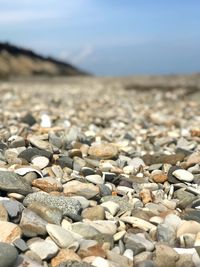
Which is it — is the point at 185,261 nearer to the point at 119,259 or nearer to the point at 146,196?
the point at 119,259

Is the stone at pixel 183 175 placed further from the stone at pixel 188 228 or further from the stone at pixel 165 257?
the stone at pixel 165 257

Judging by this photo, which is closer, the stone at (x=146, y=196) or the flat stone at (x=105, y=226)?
the flat stone at (x=105, y=226)

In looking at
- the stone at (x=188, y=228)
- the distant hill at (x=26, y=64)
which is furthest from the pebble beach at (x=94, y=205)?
the distant hill at (x=26, y=64)

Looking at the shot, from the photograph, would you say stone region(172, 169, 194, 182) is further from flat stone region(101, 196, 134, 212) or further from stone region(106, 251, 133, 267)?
stone region(106, 251, 133, 267)

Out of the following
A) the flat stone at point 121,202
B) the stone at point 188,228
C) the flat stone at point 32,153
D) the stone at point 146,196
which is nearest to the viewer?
the stone at point 188,228

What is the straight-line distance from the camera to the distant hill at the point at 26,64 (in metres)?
53.5

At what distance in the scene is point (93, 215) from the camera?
4223 mm

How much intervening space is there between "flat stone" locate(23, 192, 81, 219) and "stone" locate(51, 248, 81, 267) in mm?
545

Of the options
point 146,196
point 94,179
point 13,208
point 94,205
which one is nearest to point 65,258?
point 13,208

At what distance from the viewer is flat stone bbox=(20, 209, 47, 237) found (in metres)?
3.77

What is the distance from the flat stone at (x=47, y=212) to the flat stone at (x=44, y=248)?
30cm

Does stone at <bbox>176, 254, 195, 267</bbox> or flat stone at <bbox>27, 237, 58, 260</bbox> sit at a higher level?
flat stone at <bbox>27, 237, 58, 260</bbox>

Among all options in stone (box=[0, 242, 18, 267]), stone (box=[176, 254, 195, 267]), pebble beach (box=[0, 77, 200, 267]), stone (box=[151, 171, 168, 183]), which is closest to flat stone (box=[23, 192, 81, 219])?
pebble beach (box=[0, 77, 200, 267])

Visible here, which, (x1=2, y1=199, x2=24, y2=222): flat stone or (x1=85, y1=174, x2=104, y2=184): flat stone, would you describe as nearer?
(x1=2, y1=199, x2=24, y2=222): flat stone
